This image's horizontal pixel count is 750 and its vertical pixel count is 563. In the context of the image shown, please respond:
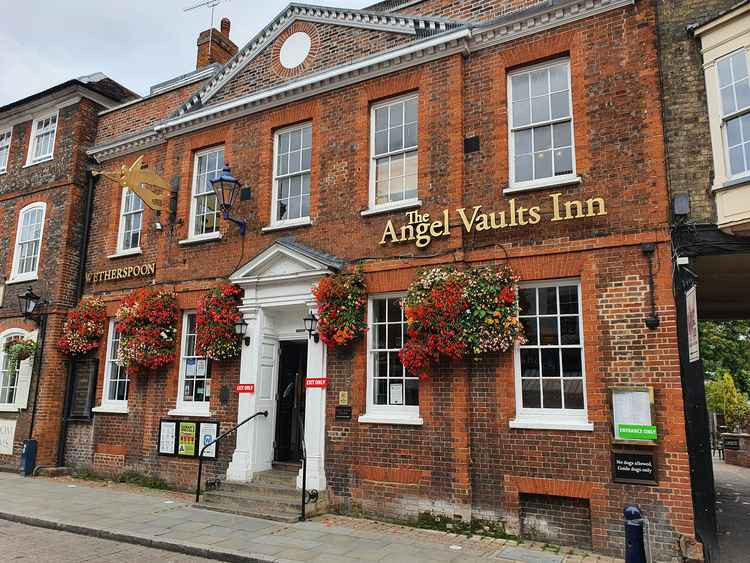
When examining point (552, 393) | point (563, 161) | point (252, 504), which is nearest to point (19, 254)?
point (252, 504)

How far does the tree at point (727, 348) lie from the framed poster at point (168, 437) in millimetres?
24119

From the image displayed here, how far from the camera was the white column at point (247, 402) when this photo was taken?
34.3 ft

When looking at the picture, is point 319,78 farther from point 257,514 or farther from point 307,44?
point 257,514

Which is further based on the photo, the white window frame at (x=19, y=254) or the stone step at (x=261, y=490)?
the white window frame at (x=19, y=254)

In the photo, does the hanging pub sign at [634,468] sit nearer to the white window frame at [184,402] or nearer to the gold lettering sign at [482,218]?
the gold lettering sign at [482,218]

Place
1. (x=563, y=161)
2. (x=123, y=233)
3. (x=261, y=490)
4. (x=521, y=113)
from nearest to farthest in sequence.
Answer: (x=563, y=161) → (x=521, y=113) → (x=261, y=490) → (x=123, y=233)

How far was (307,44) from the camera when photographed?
460 inches

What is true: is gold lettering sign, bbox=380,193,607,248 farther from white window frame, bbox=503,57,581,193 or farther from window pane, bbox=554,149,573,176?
window pane, bbox=554,149,573,176

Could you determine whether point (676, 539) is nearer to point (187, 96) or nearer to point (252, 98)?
point (252, 98)

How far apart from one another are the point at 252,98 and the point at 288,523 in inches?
319

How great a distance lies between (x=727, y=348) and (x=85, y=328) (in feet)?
90.3

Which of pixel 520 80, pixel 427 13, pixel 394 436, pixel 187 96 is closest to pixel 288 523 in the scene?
pixel 394 436

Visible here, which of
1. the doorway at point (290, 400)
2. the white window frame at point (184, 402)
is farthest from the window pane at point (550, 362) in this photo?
the white window frame at point (184, 402)

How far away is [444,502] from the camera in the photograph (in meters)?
8.55
